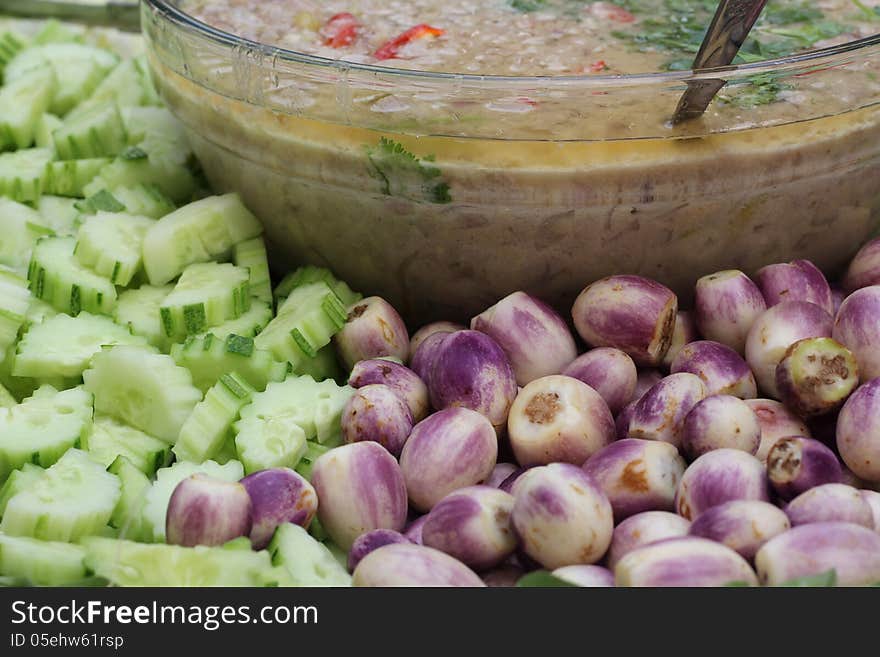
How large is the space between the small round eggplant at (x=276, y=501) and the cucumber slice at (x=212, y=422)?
12 cm

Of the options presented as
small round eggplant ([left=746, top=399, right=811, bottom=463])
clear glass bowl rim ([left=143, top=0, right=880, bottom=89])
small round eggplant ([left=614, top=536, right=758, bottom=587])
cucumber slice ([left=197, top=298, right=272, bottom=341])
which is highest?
clear glass bowl rim ([left=143, top=0, right=880, bottom=89])

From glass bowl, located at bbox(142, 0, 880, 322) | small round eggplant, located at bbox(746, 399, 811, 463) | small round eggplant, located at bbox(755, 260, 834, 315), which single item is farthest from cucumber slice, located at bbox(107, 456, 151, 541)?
small round eggplant, located at bbox(755, 260, 834, 315)

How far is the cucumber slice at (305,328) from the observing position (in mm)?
1382

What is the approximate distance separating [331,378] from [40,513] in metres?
0.44

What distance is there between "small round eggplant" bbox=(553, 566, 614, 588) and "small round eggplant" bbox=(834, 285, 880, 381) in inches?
16.6

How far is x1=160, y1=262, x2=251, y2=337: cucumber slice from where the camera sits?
56.2 inches

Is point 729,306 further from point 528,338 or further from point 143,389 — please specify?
point 143,389

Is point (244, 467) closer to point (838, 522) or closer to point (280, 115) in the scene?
point (280, 115)

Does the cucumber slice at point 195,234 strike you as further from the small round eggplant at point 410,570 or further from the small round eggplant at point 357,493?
the small round eggplant at point 410,570

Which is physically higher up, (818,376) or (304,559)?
(818,376)

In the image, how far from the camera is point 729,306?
1.38 metres

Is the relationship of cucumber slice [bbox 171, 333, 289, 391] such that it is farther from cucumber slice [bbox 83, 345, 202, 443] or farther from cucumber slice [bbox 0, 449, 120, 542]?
cucumber slice [bbox 0, 449, 120, 542]

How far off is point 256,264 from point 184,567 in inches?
24.0

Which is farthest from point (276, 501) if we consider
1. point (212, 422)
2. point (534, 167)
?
point (534, 167)
